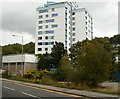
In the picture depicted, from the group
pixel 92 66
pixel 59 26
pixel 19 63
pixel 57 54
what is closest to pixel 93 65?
pixel 92 66

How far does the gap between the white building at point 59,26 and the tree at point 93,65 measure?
51007mm

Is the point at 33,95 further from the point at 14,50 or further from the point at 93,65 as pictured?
the point at 14,50

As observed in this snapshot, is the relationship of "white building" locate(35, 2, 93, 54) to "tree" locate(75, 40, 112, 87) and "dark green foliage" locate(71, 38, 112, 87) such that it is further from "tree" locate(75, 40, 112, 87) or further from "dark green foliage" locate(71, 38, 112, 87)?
"tree" locate(75, 40, 112, 87)

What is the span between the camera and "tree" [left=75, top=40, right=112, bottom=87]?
2144 cm

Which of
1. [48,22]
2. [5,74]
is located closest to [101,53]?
[5,74]

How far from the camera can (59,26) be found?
75.5m

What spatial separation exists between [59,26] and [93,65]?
182 ft

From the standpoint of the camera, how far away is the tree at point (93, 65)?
70.3 ft

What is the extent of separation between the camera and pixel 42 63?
53250mm

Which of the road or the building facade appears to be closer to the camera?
the road

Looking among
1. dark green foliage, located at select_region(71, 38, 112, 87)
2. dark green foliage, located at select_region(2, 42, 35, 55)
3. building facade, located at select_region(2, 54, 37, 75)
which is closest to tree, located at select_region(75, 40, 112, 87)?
dark green foliage, located at select_region(71, 38, 112, 87)

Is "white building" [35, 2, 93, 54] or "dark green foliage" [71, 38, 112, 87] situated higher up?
"white building" [35, 2, 93, 54]

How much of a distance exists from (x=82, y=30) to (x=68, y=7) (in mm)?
11896

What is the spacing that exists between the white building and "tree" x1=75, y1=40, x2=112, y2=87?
5101 centimetres
